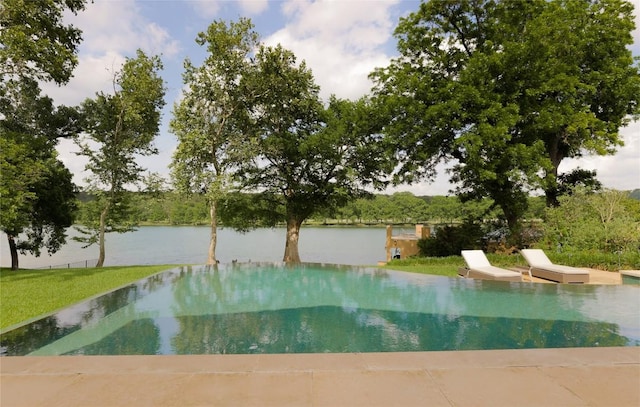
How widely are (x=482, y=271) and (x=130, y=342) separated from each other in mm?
10267

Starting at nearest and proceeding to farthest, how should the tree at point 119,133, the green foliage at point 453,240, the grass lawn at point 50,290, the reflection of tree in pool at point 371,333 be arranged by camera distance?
the reflection of tree in pool at point 371,333, the grass lawn at point 50,290, the green foliage at point 453,240, the tree at point 119,133

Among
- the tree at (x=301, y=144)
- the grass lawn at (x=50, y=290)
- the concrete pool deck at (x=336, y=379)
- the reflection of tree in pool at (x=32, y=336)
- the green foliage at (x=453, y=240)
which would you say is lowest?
the grass lawn at (x=50, y=290)

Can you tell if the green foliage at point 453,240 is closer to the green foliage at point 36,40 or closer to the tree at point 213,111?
the tree at point 213,111

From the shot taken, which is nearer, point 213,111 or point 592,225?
point 592,225

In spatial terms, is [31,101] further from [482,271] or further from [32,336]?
[482,271]

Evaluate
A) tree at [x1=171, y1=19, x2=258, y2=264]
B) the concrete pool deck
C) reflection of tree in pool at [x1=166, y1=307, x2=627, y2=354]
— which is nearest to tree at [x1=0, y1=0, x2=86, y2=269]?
tree at [x1=171, y1=19, x2=258, y2=264]

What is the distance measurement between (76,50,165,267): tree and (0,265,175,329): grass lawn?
11088 millimetres

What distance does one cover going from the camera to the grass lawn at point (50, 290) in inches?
322

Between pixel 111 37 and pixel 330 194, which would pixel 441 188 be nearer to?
pixel 330 194

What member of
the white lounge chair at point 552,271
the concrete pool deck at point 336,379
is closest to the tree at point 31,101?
the concrete pool deck at point 336,379

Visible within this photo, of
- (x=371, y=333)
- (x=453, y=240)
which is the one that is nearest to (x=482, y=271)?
(x=371, y=333)

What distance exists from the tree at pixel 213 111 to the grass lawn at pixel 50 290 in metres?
6.95

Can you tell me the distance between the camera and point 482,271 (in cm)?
1202

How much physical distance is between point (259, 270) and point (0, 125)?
700 inches
